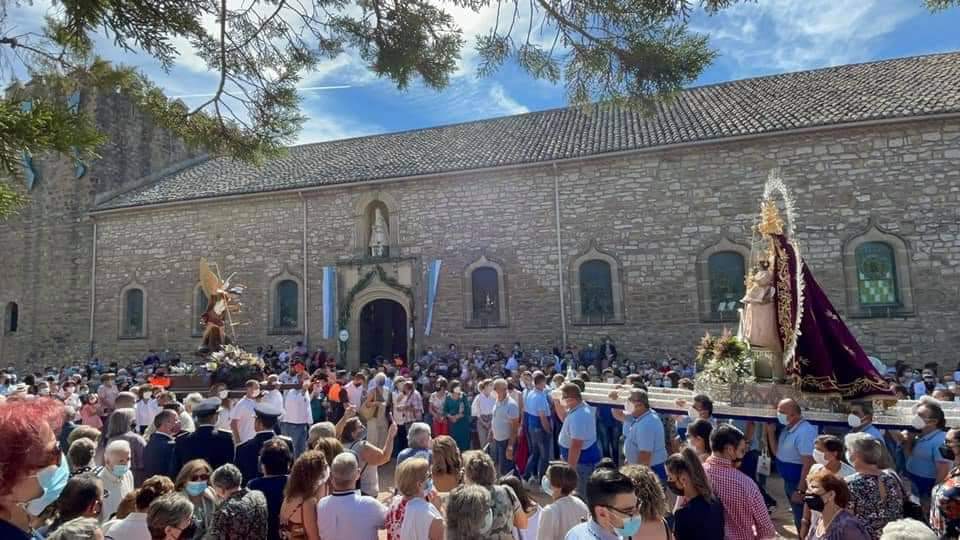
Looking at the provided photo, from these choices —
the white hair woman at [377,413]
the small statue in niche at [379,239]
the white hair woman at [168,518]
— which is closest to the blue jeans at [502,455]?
the white hair woman at [377,413]

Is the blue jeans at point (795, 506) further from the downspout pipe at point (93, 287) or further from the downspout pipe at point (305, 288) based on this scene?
the downspout pipe at point (93, 287)

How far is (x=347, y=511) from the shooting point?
372 centimetres

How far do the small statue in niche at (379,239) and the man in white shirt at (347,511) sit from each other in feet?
56.2

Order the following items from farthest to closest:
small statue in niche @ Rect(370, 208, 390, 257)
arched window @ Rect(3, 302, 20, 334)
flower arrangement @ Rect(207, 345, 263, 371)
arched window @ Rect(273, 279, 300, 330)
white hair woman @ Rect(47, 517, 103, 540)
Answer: arched window @ Rect(3, 302, 20, 334) → arched window @ Rect(273, 279, 300, 330) → small statue in niche @ Rect(370, 208, 390, 257) → flower arrangement @ Rect(207, 345, 263, 371) → white hair woman @ Rect(47, 517, 103, 540)

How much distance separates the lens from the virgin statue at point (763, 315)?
7250mm

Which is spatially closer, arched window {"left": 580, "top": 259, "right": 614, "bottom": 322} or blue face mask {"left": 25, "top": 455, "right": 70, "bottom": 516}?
blue face mask {"left": 25, "top": 455, "right": 70, "bottom": 516}

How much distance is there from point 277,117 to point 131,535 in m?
3.55

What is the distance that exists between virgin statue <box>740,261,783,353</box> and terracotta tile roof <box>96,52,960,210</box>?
269 inches

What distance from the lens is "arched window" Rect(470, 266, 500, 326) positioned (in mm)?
19422

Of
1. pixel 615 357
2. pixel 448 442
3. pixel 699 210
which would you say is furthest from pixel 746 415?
pixel 699 210

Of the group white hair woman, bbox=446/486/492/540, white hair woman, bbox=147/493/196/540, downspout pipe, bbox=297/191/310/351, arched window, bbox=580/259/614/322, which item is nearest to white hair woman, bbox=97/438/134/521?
white hair woman, bbox=147/493/196/540

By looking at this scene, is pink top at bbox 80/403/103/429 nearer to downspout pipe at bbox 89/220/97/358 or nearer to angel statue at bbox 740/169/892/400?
angel statue at bbox 740/169/892/400

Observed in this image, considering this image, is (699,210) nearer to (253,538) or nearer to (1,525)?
(253,538)

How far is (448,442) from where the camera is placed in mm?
4035
